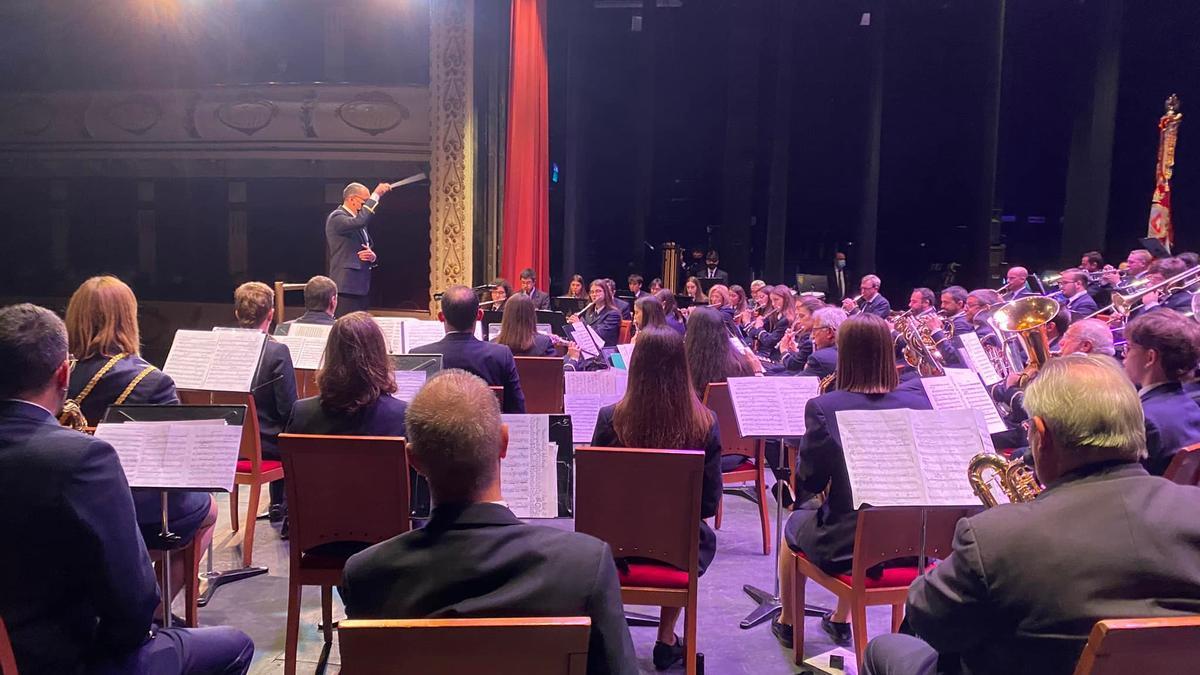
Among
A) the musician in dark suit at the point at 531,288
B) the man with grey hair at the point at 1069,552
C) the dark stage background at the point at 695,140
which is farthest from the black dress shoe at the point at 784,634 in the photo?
the dark stage background at the point at 695,140

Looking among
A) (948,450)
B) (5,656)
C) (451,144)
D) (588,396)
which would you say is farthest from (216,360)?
(451,144)

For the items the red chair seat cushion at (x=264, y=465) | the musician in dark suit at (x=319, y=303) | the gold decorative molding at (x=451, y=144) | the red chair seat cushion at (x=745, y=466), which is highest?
the gold decorative molding at (x=451, y=144)

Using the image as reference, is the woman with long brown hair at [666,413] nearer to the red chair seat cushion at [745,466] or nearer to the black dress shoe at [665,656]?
the black dress shoe at [665,656]

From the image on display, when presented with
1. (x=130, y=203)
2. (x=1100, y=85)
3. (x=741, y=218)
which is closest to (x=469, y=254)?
(x=741, y=218)

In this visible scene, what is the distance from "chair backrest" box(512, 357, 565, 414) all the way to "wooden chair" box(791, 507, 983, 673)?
2.49m

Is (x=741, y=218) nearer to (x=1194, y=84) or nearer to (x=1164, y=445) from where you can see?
(x=1194, y=84)

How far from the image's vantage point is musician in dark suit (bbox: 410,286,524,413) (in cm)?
414

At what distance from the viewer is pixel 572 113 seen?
1295 cm

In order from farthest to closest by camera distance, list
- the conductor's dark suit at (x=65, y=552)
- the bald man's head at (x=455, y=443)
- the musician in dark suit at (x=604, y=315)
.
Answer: the musician in dark suit at (x=604, y=315) → the conductor's dark suit at (x=65, y=552) → the bald man's head at (x=455, y=443)

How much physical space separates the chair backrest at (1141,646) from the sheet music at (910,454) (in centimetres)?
109

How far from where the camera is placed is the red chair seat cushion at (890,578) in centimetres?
281

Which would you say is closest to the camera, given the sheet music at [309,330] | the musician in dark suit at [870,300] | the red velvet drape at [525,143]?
the sheet music at [309,330]

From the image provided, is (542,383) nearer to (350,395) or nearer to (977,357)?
(350,395)

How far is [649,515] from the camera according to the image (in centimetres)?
274
